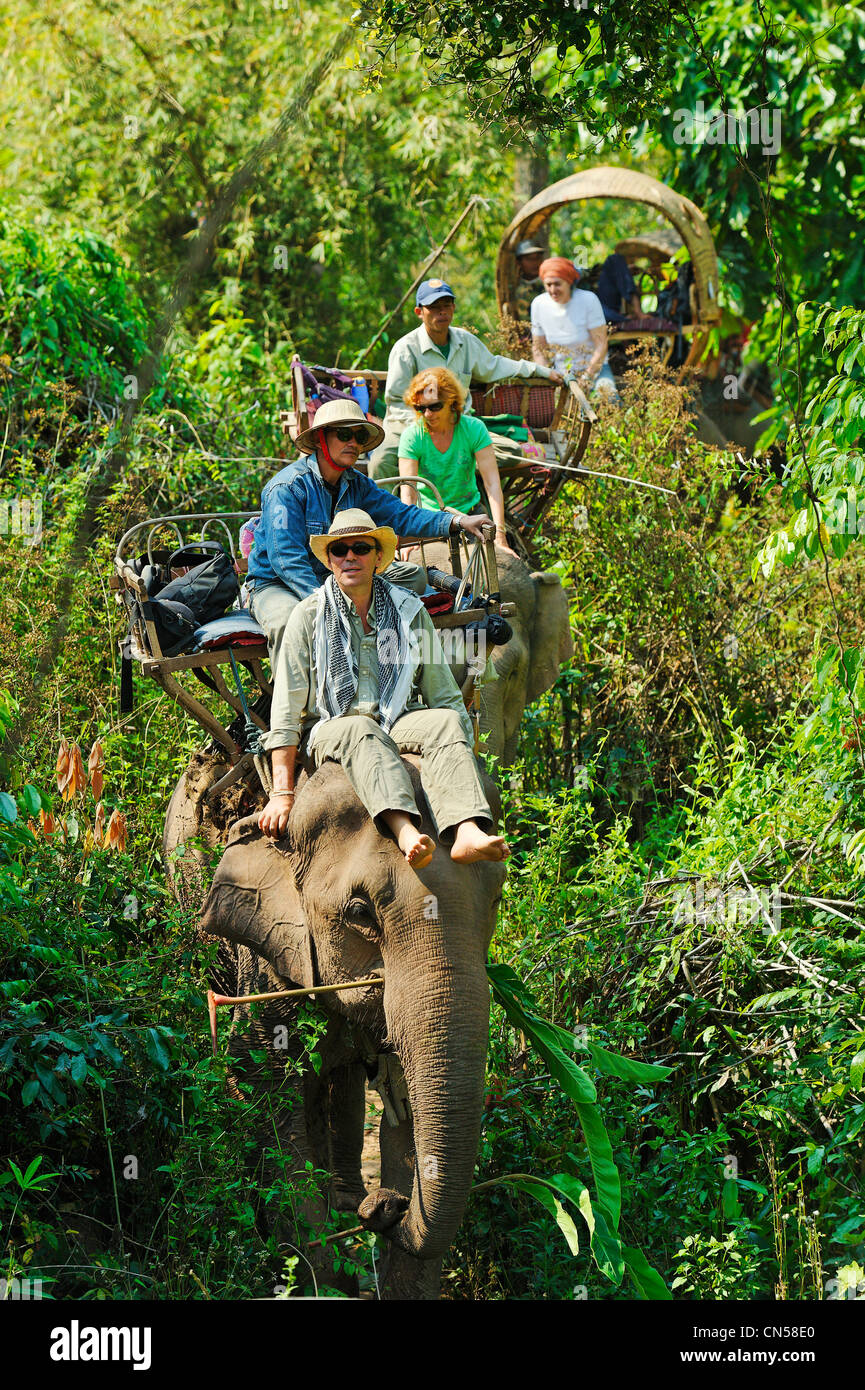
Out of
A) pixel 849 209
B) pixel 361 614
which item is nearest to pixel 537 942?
pixel 361 614

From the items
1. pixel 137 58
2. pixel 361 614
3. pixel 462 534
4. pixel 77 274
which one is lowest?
pixel 361 614

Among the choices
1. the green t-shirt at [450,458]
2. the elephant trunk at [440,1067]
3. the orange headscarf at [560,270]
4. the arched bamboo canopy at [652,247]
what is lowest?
the elephant trunk at [440,1067]

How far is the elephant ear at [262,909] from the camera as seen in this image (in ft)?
17.0

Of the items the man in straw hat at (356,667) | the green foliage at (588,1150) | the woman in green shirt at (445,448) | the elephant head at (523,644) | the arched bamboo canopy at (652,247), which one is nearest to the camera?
the green foliage at (588,1150)

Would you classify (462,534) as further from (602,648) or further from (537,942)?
(602,648)

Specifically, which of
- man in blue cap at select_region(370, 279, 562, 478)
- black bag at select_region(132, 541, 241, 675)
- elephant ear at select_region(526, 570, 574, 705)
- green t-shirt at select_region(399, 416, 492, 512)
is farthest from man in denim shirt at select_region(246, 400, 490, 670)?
elephant ear at select_region(526, 570, 574, 705)

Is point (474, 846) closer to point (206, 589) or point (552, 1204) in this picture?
point (552, 1204)

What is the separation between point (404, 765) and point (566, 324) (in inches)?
295

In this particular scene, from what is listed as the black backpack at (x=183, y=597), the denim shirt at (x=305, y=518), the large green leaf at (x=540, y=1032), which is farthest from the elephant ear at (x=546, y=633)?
the large green leaf at (x=540, y=1032)

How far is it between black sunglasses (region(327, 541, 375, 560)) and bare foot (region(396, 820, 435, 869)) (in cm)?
121

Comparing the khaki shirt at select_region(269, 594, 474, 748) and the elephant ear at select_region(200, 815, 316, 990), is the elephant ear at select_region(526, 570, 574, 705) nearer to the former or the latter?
the khaki shirt at select_region(269, 594, 474, 748)

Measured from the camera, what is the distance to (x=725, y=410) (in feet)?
53.2

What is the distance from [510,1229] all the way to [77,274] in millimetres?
8469

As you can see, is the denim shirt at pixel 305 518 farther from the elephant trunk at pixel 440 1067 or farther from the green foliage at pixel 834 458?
the elephant trunk at pixel 440 1067
